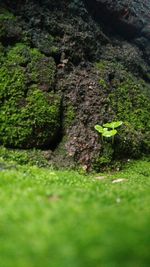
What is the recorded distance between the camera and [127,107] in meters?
20.2

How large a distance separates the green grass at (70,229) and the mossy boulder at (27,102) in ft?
23.6

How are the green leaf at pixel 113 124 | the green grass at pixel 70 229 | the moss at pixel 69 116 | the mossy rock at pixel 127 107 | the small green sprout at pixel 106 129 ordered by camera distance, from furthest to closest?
the mossy rock at pixel 127 107 < the moss at pixel 69 116 < the green leaf at pixel 113 124 < the small green sprout at pixel 106 129 < the green grass at pixel 70 229

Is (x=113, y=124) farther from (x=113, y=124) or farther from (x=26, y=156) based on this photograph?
(x=26, y=156)

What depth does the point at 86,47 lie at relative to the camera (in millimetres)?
20250

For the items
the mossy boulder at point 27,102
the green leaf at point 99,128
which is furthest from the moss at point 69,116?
the green leaf at point 99,128

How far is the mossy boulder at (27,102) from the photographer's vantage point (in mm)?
15711

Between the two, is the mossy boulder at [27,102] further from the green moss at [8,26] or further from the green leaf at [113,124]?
the green leaf at [113,124]

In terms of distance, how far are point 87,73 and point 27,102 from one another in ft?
14.0

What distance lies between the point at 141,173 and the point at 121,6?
40.2 feet

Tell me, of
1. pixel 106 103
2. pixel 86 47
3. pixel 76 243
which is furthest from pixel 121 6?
pixel 76 243

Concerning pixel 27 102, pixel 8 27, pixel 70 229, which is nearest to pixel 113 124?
pixel 27 102

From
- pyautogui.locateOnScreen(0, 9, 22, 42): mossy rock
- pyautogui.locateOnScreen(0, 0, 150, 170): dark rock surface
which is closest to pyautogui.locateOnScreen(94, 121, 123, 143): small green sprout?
pyautogui.locateOnScreen(0, 0, 150, 170): dark rock surface

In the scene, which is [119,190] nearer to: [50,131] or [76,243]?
[76,243]

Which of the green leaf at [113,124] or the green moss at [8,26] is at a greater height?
the green moss at [8,26]
